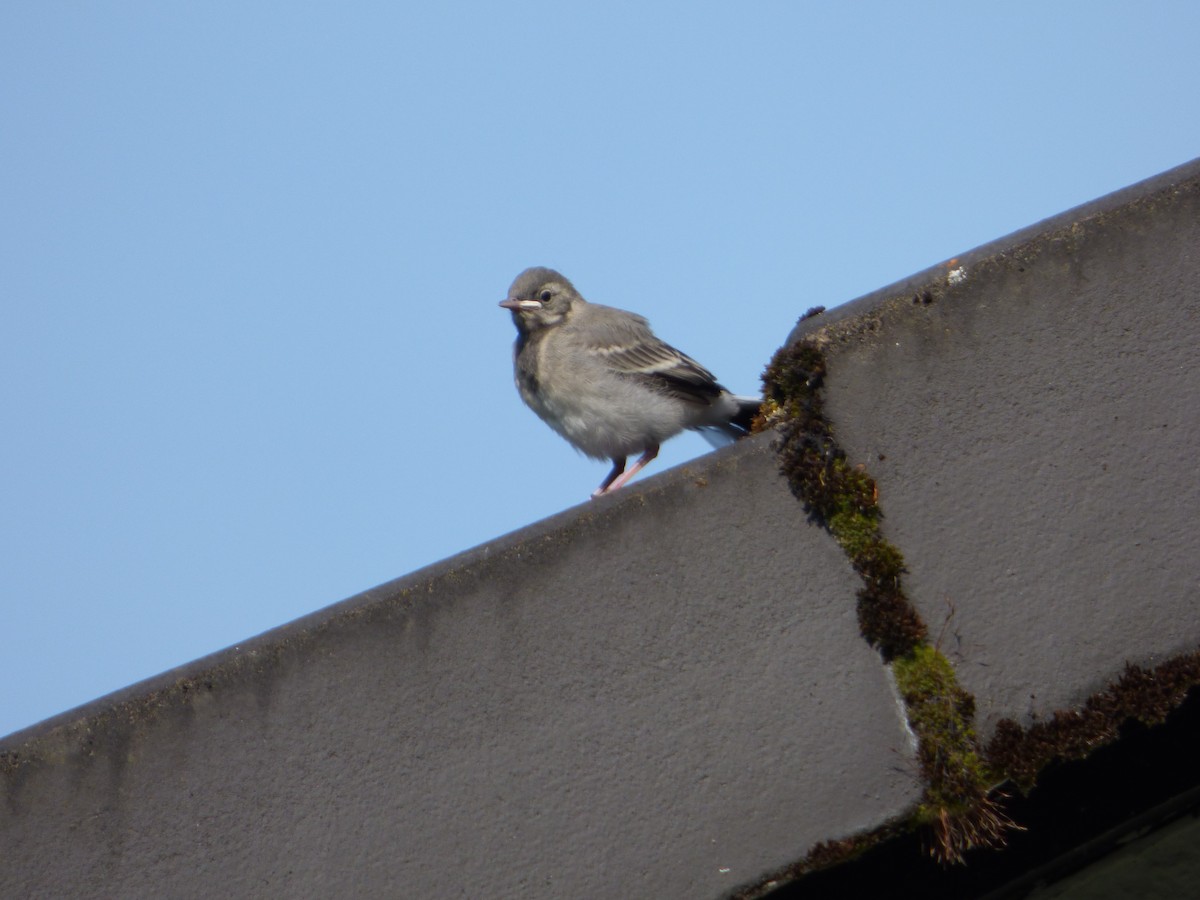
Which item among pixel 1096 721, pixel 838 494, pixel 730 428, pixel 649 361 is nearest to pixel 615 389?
pixel 649 361

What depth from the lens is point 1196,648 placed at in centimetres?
320

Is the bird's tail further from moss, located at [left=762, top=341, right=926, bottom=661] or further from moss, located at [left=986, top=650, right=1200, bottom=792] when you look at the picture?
moss, located at [left=986, top=650, right=1200, bottom=792]

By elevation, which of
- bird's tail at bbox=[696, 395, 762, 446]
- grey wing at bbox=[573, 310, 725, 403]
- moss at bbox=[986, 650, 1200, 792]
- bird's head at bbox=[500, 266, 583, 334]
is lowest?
moss at bbox=[986, 650, 1200, 792]

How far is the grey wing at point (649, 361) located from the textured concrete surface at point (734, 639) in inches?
184

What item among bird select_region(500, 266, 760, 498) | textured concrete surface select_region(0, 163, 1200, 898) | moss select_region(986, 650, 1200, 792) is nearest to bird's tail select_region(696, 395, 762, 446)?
bird select_region(500, 266, 760, 498)

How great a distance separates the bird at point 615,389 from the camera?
320 inches

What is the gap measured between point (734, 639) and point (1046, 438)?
0.95 meters

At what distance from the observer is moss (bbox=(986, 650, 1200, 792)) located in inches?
123

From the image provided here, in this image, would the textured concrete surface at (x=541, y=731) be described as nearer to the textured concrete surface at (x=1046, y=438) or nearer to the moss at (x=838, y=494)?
the moss at (x=838, y=494)

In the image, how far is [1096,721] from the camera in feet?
10.3

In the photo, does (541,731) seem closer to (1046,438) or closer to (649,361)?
(1046,438)

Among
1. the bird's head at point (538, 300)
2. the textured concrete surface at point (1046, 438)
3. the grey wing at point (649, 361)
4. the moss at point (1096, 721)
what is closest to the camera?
the moss at point (1096, 721)

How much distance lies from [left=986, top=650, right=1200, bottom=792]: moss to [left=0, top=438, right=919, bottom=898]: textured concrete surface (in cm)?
24

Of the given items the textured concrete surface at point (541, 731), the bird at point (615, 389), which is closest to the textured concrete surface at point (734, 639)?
the textured concrete surface at point (541, 731)
